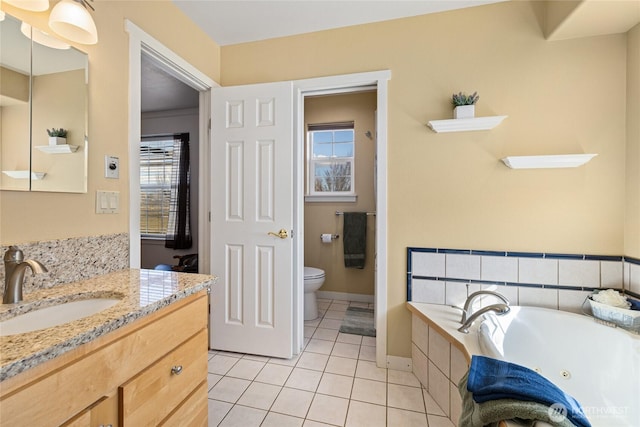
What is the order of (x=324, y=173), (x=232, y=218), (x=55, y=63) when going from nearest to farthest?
(x=55, y=63), (x=232, y=218), (x=324, y=173)

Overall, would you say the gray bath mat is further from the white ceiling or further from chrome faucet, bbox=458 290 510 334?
the white ceiling

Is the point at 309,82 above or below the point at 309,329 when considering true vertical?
above

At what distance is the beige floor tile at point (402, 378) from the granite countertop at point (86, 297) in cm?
142

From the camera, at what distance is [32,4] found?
1029mm

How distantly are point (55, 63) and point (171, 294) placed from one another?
42.0 inches

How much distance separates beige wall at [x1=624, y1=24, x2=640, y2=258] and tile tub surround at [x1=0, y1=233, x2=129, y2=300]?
2.82m

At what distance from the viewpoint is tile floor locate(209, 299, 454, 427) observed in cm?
148

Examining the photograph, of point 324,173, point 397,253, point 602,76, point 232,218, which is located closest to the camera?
point 602,76

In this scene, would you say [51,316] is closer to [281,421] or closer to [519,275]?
[281,421]

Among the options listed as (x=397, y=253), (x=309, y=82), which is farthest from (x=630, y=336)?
(x=309, y=82)

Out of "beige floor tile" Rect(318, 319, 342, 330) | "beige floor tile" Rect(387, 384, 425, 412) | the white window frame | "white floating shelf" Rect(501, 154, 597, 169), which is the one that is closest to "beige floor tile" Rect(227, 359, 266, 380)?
"beige floor tile" Rect(318, 319, 342, 330)

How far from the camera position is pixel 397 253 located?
198 centimetres

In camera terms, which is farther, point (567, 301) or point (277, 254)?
point (277, 254)

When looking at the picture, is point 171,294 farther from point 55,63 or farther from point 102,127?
point 55,63
